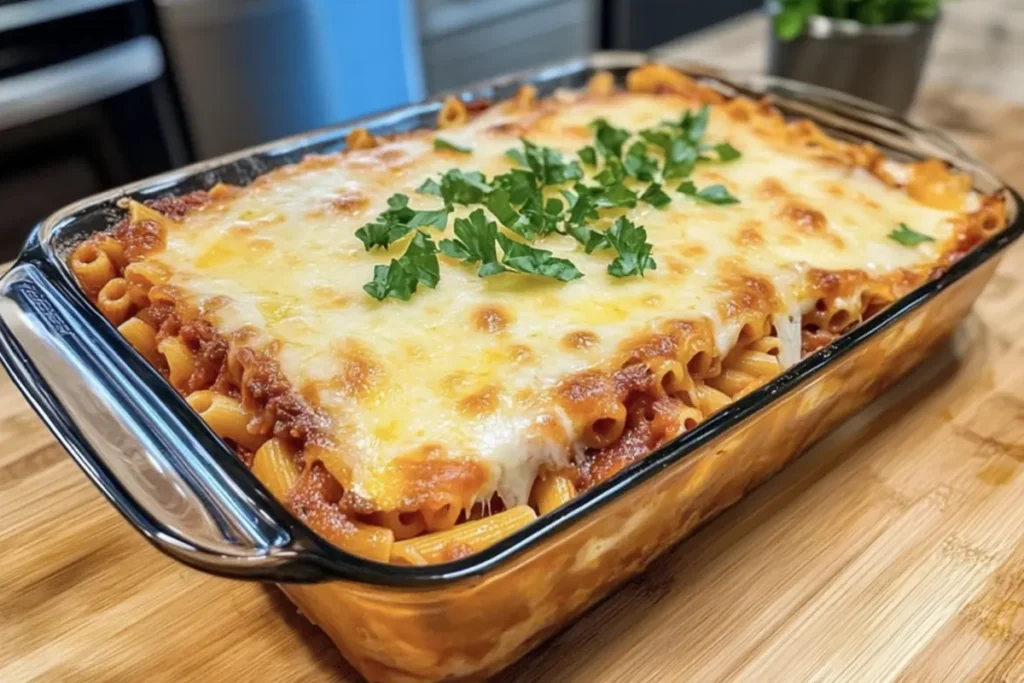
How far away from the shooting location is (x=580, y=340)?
1.06 m

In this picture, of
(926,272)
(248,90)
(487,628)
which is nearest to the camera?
(487,628)

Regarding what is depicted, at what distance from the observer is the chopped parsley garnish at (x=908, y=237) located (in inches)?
53.4

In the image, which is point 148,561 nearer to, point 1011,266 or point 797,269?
A: point 797,269

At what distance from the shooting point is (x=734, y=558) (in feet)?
3.65

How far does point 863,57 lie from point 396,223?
142cm

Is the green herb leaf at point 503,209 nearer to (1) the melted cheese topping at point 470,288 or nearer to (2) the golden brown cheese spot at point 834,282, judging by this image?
(1) the melted cheese topping at point 470,288

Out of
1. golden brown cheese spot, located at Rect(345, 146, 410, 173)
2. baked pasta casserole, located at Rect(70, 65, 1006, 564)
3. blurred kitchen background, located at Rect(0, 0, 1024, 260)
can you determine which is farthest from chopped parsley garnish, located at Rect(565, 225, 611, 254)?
blurred kitchen background, located at Rect(0, 0, 1024, 260)

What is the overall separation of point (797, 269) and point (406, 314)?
54cm

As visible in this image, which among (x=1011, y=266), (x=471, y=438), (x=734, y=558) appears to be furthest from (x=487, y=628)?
(x=1011, y=266)

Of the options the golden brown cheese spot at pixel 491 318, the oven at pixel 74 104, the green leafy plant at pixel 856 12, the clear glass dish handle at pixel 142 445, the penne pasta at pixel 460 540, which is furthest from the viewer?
the oven at pixel 74 104

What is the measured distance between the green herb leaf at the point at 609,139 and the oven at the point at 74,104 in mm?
1444

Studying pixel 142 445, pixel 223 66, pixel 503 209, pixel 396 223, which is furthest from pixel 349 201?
pixel 223 66

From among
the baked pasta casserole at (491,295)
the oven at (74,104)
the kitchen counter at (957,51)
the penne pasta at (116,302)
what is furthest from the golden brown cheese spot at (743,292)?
the oven at (74,104)

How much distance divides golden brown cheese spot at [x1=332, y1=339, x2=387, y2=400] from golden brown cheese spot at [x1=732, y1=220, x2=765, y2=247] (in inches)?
22.0
